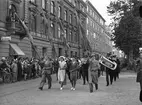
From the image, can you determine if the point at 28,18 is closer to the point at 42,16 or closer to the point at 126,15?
the point at 42,16

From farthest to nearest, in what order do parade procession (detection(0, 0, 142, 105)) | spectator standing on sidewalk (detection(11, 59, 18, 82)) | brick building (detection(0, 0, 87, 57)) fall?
brick building (detection(0, 0, 87, 57)), spectator standing on sidewalk (detection(11, 59, 18, 82)), parade procession (detection(0, 0, 142, 105))

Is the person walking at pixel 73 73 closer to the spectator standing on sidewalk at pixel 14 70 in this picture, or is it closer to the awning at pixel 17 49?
the spectator standing on sidewalk at pixel 14 70

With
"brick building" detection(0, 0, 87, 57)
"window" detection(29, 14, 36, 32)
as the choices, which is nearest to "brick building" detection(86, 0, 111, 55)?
"brick building" detection(0, 0, 87, 57)

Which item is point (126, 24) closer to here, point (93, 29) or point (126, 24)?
point (126, 24)

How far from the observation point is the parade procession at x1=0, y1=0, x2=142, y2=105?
1208 cm

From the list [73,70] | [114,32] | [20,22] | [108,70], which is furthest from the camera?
[114,32]

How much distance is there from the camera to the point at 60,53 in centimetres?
3906

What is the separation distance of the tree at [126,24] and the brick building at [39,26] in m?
8.65

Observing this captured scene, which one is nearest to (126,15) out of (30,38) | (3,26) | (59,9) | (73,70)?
(59,9)

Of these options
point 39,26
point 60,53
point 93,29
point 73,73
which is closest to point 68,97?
point 73,73

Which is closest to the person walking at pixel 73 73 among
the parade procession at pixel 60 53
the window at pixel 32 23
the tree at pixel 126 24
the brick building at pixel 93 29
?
the parade procession at pixel 60 53

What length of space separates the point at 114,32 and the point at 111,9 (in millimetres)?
3681

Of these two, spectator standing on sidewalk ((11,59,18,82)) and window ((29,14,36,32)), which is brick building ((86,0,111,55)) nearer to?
window ((29,14,36,32))

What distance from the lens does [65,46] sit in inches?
1576
